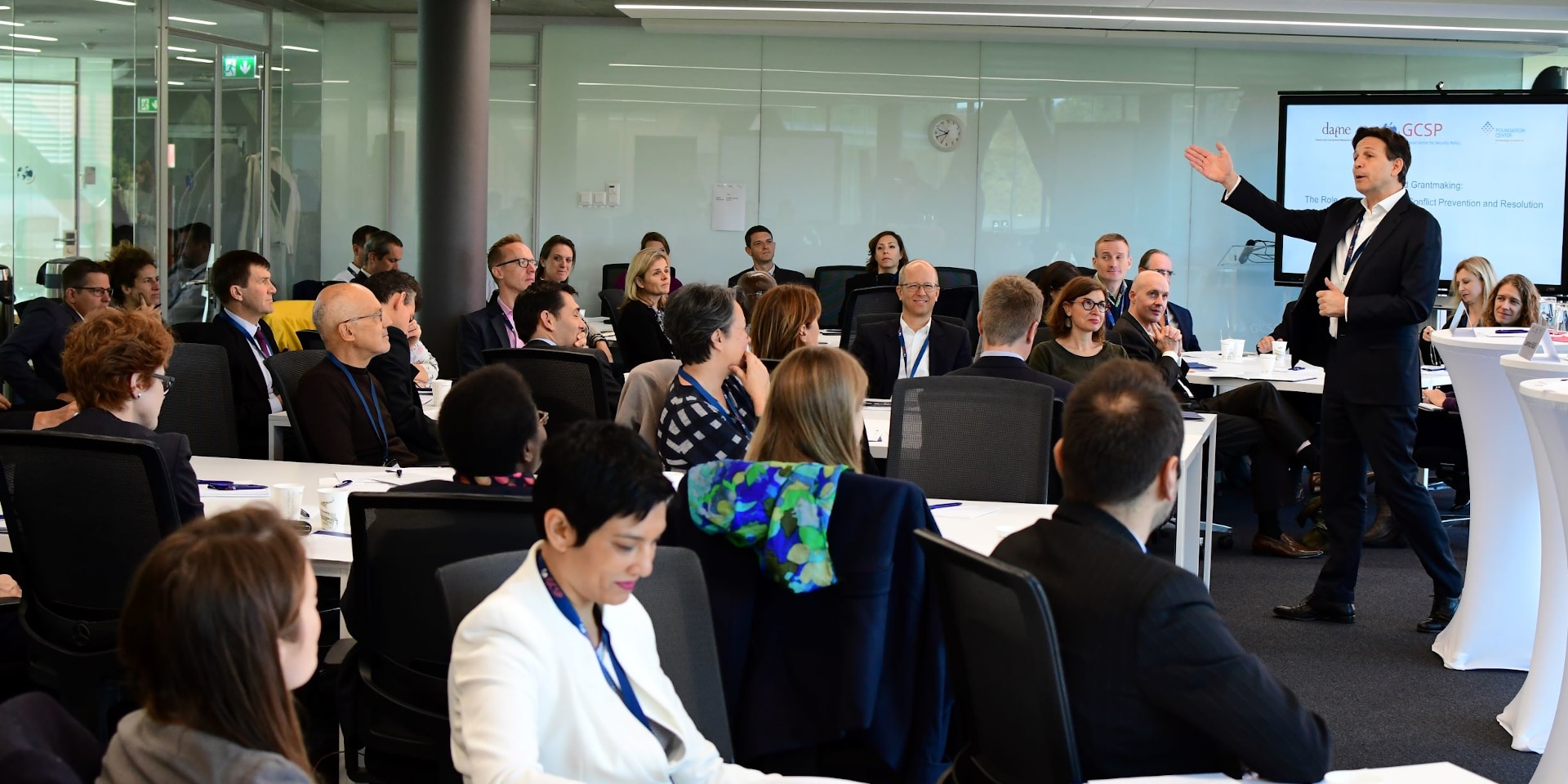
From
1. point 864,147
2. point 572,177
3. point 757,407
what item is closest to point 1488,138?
point 864,147

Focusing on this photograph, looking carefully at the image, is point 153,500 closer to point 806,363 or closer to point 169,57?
point 806,363

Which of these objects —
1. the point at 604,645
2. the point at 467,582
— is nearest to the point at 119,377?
the point at 467,582

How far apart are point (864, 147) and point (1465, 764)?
8.75 m

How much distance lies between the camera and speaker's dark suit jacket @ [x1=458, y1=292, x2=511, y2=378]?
705 cm

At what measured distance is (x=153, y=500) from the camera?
3.06 metres

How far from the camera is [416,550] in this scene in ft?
8.88

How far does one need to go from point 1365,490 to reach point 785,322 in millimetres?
2179

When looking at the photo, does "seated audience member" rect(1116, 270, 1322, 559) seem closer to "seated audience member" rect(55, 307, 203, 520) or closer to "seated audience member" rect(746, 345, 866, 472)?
"seated audience member" rect(746, 345, 866, 472)

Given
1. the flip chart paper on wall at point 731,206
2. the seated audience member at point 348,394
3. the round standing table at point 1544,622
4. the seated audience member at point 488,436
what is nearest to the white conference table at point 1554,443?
the round standing table at point 1544,622

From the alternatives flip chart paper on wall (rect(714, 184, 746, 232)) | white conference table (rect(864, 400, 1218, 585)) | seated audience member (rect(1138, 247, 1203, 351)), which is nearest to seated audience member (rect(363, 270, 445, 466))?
white conference table (rect(864, 400, 1218, 585))

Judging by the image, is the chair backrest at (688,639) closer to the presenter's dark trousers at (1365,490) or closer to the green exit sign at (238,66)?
the presenter's dark trousers at (1365,490)

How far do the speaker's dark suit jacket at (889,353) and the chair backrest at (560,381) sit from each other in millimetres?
1625

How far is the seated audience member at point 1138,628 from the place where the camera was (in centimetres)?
196

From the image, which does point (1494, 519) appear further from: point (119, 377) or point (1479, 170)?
point (1479, 170)
